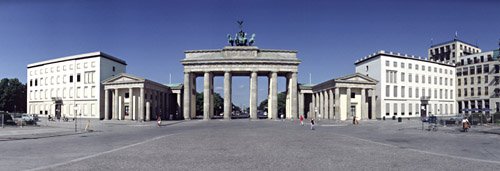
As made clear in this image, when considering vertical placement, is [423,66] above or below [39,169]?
above

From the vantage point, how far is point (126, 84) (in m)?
74.4

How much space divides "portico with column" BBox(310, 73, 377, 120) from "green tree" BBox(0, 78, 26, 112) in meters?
86.9

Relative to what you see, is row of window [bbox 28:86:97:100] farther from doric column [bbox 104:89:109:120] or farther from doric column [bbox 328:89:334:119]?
doric column [bbox 328:89:334:119]

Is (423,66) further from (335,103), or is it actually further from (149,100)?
(149,100)

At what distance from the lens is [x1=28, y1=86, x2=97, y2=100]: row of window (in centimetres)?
8062

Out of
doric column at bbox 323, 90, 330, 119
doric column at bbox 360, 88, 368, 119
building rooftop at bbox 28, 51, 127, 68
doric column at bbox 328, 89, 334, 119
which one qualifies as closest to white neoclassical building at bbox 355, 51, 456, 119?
doric column at bbox 360, 88, 368, 119

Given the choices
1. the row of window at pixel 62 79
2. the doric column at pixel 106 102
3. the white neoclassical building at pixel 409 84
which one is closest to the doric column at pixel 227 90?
the doric column at pixel 106 102

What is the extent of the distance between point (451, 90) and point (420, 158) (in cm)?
9672

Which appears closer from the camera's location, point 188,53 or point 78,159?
point 78,159

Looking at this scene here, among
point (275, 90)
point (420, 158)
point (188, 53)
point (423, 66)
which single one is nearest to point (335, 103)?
point (275, 90)

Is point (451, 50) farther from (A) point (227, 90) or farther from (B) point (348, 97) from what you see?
(A) point (227, 90)

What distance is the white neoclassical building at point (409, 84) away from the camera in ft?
278

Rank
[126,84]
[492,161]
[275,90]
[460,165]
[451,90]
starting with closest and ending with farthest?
1. [460,165]
2. [492,161]
3. [126,84]
4. [275,90]
5. [451,90]

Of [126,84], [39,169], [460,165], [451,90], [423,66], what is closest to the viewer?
[39,169]
